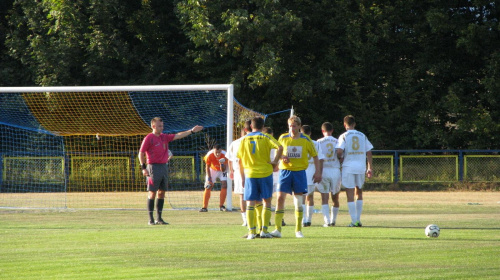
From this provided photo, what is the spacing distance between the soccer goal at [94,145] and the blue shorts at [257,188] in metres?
13.2

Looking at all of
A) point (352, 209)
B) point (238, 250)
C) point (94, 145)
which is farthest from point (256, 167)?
point (94, 145)

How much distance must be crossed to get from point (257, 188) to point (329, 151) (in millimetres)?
3346

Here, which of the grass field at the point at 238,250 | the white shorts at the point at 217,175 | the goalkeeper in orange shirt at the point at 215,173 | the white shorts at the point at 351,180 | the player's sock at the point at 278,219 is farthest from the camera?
the white shorts at the point at 217,175

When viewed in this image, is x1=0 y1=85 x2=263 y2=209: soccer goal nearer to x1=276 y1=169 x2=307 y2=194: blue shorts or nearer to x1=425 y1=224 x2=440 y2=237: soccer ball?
x1=276 y1=169 x2=307 y2=194: blue shorts

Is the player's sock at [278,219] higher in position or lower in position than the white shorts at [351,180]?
lower

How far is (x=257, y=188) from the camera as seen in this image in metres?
10.5

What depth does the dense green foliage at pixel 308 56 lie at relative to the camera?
3006cm

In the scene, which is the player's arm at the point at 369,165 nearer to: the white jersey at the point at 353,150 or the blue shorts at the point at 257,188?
the white jersey at the point at 353,150

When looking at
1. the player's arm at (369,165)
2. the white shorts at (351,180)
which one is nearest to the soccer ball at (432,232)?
the player's arm at (369,165)

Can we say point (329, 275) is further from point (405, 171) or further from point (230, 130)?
point (405, 171)

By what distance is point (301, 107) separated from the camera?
3266 centimetres

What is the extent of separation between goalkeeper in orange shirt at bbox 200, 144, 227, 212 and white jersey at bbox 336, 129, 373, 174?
15.8 feet

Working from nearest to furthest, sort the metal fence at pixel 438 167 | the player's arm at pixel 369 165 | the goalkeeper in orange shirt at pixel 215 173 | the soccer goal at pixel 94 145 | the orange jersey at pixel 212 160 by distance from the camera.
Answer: the player's arm at pixel 369 165
the goalkeeper in orange shirt at pixel 215 173
the orange jersey at pixel 212 160
the soccer goal at pixel 94 145
the metal fence at pixel 438 167

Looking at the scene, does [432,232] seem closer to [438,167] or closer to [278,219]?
[278,219]
